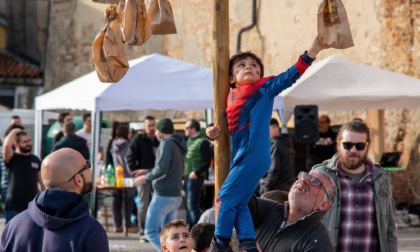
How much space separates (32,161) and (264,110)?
822cm

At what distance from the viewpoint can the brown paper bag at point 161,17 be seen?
20.4ft

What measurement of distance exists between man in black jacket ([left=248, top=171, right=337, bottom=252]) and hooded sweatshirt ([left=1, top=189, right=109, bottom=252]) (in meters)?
1.09

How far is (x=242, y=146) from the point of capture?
19.8ft

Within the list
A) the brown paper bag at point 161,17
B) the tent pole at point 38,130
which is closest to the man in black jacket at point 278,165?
the tent pole at point 38,130

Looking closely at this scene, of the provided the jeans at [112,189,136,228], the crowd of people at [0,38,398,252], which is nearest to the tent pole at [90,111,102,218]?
the jeans at [112,189,136,228]

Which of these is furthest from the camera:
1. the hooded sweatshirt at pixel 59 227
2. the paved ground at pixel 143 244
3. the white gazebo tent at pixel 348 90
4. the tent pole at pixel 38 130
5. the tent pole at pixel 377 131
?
the tent pole at pixel 377 131

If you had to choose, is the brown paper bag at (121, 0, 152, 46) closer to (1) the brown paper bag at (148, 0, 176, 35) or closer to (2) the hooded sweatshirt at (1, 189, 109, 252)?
(1) the brown paper bag at (148, 0, 176, 35)

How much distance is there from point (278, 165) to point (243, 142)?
8282 mm

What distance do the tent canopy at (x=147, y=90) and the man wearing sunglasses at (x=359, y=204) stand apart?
9366mm

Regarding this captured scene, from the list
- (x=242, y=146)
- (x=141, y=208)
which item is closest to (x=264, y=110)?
(x=242, y=146)

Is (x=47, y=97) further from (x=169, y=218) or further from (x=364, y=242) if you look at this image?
(x=364, y=242)

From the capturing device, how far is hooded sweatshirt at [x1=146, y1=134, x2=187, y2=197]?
14219 millimetres

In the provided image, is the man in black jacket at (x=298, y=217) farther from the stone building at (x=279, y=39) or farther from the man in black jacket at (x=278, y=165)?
the stone building at (x=279, y=39)

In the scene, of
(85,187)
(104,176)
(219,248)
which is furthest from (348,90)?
(85,187)
